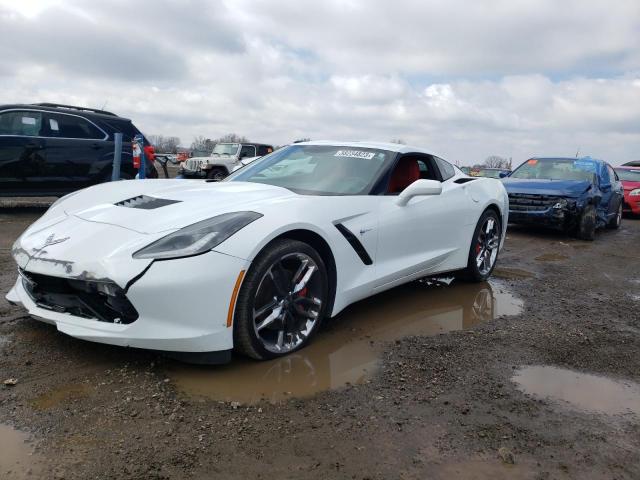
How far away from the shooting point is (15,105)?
25.8 ft

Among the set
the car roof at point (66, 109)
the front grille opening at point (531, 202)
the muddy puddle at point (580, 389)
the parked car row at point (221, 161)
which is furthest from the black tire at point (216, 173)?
the muddy puddle at point (580, 389)

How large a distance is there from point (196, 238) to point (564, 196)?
7498 mm

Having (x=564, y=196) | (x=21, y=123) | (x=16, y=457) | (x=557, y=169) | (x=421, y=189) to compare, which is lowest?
(x=16, y=457)

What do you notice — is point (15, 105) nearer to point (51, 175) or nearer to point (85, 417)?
point (51, 175)

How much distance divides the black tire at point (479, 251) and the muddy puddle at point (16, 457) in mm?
3916

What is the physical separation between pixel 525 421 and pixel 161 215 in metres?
2.14

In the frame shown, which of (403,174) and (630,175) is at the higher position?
(630,175)

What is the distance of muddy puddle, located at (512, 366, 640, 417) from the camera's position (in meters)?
2.69

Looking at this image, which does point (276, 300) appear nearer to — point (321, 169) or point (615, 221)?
point (321, 169)

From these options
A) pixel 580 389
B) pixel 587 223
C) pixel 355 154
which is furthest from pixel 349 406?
pixel 587 223

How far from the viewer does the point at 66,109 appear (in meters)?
8.41

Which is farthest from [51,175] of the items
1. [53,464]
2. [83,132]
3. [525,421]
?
[525,421]

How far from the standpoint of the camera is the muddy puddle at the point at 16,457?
1871 millimetres

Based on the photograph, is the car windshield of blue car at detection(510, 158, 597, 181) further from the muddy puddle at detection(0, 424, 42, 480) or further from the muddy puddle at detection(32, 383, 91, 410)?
the muddy puddle at detection(0, 424, 42, 480)
